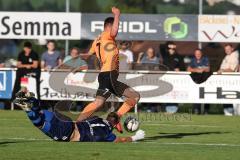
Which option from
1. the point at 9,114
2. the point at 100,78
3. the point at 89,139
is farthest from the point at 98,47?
the point at 9,114

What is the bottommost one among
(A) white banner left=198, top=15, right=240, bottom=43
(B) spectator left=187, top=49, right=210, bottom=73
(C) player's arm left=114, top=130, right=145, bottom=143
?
(C) player's arm left=114, top=130, right=145, bottom=143

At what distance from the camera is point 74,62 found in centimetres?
2472

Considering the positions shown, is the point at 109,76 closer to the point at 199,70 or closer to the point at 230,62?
the point at 199,70

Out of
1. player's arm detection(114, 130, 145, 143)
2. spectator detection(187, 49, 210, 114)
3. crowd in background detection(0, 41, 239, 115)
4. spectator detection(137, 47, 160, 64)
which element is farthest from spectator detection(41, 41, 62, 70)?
player's arm detection(114, 130, 145, 143)

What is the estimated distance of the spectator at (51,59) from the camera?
24853 mm

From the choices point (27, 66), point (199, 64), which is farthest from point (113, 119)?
point (27, 66)

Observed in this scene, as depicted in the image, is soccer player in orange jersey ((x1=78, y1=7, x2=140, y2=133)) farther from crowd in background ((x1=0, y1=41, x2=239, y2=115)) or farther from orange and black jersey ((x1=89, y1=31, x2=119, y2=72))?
crowd in background ((x1=0, y1=41, x2=239, y2=115))

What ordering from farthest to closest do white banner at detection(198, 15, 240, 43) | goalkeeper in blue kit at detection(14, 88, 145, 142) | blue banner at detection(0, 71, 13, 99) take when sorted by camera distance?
white banner at detection(198, 15, 240, 43) < blue banner at detection(0, 71, 13, 99) < goalkeeper in blue kit at detection(14, 88, 145, 142)

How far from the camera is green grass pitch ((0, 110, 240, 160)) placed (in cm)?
1276

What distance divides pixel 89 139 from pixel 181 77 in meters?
9.25

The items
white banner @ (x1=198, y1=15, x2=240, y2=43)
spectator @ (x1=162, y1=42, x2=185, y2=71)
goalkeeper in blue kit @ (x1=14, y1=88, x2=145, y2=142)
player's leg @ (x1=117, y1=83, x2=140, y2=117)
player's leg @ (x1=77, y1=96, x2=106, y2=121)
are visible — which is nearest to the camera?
goalkeeper in blue kit @ (x1=14, y1=88, x2=145, y2=142)

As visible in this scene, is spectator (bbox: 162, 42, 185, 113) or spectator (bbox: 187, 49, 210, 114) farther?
spectator (bbox: 162, 42, 185, 113)

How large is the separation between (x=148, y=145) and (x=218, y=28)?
1229 cm

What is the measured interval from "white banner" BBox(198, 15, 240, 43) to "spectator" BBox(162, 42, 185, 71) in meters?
1.84
